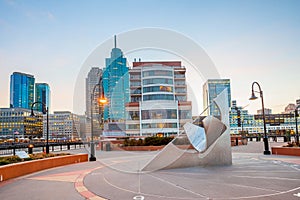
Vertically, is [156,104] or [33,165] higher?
[156,104]

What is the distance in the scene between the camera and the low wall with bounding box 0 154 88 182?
10.4m

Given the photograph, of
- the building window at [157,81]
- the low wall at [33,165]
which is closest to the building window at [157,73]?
the building window at [157,81]

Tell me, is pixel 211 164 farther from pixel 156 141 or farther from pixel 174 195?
pixel 156 141

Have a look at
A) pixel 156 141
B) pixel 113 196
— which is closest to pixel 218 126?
pixel 113 196

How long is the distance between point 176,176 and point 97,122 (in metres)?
9.07

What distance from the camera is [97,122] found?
17812 mm

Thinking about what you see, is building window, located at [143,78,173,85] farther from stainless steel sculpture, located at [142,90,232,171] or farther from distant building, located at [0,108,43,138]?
distant building, located at [0,108,43,138]

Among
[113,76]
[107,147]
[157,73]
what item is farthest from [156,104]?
[113,76]

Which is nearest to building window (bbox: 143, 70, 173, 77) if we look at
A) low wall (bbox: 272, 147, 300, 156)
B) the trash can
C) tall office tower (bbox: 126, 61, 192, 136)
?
tall office tower (bbox: 126, 61, 192, 136)

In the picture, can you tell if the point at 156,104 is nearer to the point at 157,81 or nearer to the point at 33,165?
the point at 157,81

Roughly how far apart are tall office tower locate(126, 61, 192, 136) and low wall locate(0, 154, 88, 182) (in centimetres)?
4347

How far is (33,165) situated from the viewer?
12.7 m

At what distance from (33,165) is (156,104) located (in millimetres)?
50678

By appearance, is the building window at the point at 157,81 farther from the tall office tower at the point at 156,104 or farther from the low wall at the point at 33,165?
the low wall at the point at 33,165
